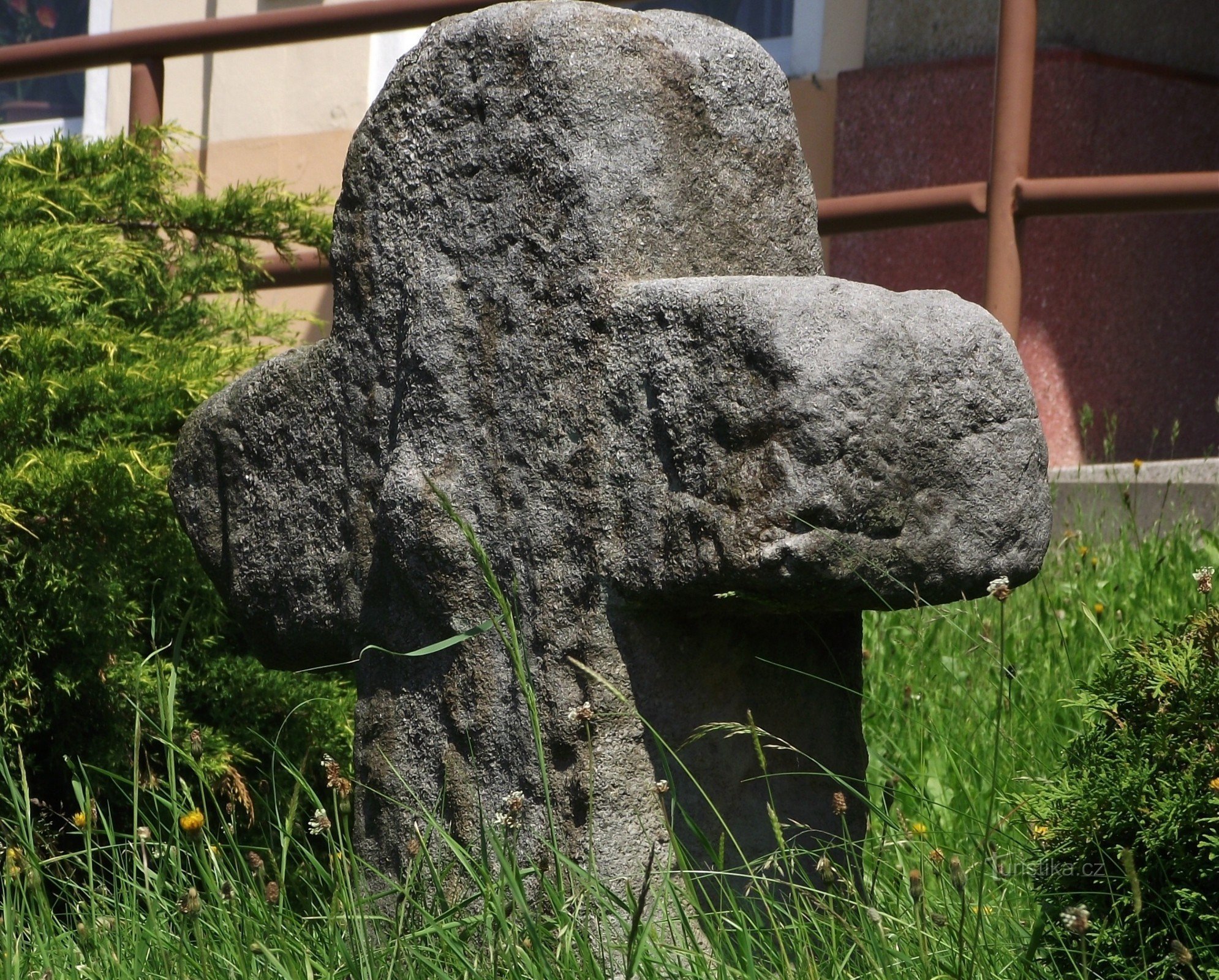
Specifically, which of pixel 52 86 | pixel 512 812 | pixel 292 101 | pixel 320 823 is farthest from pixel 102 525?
pixel 52 86

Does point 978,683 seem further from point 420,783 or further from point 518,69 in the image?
point 518,69

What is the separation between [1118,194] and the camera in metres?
3.97

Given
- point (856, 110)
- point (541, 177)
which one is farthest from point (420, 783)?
point (856, 110)

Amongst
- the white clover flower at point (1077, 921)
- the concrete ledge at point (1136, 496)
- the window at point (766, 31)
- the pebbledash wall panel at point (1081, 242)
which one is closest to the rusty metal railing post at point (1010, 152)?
the concrete ledge at point (1136, 496)

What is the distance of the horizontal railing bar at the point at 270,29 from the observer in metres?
4.65

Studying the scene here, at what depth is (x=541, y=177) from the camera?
2074 millimetres

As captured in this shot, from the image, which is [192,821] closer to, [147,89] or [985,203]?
[985,203]

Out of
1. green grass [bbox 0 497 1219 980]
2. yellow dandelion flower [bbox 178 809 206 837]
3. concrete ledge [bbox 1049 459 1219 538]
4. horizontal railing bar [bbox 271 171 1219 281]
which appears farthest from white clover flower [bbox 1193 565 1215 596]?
horizontal railing bar [bbox 271 171 1219 281]

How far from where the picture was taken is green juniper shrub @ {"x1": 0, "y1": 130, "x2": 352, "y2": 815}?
2924 millimetres

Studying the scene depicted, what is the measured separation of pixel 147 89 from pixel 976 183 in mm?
2572

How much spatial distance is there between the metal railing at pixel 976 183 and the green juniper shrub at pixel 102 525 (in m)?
0.87

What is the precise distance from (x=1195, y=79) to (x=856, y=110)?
1.39m

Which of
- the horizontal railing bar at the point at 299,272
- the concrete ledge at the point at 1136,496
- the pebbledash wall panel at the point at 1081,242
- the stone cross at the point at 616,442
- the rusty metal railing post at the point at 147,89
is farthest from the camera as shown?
the pebbledash wall panel at the point at 1081,242

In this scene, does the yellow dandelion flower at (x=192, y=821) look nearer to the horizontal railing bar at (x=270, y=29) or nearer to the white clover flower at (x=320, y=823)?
the white clover flower at (x=320, y=823)
